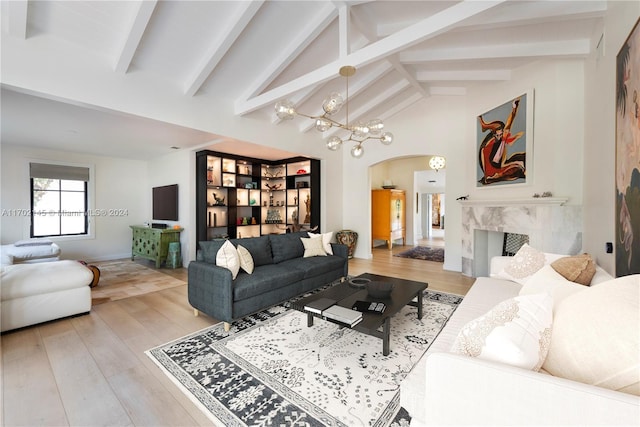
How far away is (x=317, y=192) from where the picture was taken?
6.31 metres

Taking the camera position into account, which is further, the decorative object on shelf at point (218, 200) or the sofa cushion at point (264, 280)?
the decorative object on shelf at point (218, 200)

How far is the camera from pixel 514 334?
1097mm

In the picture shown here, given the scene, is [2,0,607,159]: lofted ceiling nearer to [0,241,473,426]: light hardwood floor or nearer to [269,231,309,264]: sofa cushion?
[269,231,309,264]: sofa cushion

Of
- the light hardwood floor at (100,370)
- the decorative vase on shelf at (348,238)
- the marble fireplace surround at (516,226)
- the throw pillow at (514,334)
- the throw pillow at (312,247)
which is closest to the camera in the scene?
the throw pillow at (514,334)

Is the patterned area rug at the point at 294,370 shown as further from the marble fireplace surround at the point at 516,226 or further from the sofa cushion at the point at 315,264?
the marble fireplace surround at the point at 516,226

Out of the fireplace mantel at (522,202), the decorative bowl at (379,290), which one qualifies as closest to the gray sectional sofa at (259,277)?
the decorative bowl at (379,290)

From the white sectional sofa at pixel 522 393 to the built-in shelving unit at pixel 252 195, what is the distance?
198 inches

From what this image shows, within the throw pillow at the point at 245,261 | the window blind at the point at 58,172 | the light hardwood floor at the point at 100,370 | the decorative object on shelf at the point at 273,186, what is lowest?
the light hardwood floor at the point at 100,370

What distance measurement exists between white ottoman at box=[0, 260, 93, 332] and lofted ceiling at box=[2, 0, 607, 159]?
1894 millimetres

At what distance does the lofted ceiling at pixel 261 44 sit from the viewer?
2529 millimetres

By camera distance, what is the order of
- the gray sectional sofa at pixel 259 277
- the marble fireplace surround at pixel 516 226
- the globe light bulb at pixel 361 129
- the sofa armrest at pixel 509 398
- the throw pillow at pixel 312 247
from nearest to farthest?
the sofa armrest at pixel 509 398 → the gray sectional sofa at pixel 259 277 → the globe light bulb at pixel 361 129 → the marble fireplace surround at pixel 516 226 → the throw pillow at pixel 312 247

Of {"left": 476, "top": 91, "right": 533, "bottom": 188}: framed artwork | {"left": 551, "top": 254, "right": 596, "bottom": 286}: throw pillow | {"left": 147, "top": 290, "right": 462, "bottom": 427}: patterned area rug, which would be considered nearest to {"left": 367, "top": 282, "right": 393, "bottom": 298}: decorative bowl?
{"left": 147, "top": 290, "right": 462, "bottom": 427}: patterned area rug

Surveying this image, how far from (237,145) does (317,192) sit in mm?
→ 2104

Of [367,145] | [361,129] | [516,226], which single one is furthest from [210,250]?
[367,145]
